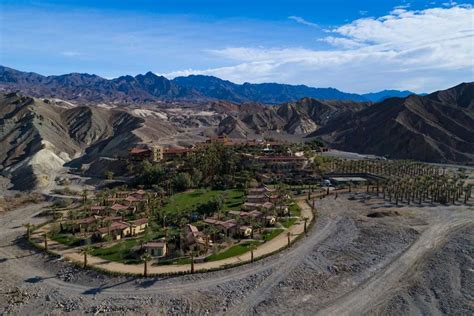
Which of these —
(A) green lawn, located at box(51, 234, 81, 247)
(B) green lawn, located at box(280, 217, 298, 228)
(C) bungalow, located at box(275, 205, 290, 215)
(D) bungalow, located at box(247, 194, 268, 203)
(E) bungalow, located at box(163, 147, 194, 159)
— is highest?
(E) bungalow, located at box(163, 147, 194, 159)

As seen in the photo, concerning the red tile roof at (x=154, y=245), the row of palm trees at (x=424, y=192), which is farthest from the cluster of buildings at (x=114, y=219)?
the row of palm trees at (x=424, y=192)

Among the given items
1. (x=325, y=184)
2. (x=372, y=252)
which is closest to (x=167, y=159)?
(x=325, y=184)

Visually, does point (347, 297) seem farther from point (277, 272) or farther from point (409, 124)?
point (409, 124)

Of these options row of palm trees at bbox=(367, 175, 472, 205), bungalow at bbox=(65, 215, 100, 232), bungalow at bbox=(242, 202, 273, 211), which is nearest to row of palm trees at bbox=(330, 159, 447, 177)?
row of palm trees at bbox=(367, 175, 472, 205)

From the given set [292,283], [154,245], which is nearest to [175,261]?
[154,245]

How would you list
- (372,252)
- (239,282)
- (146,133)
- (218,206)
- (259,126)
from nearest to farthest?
1. (239,282)
2. (372,252)
3. (218,206)
4. (146,133)
5. (259,126)

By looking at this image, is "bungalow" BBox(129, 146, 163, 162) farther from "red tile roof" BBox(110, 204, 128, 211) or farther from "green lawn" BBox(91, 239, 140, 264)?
"green lawn" BBox(91, 239, 140, 264)
